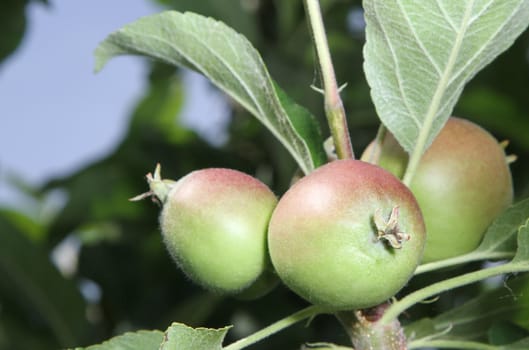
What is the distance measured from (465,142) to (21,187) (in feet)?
9.16

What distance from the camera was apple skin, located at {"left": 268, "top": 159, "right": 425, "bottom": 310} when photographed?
31.0 inches

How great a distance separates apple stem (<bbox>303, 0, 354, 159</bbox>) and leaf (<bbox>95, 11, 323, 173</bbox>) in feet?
0.18

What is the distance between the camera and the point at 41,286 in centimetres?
219

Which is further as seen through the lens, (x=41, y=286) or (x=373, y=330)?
(x=41, y=286)

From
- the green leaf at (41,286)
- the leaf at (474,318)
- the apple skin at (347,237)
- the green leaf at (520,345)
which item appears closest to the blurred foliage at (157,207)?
the green leaf at (41,286)

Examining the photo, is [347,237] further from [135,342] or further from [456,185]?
[135,342]

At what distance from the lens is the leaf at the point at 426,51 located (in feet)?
2.94

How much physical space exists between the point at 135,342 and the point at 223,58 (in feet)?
1.16

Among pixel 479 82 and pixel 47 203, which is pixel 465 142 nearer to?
pixel 479 82

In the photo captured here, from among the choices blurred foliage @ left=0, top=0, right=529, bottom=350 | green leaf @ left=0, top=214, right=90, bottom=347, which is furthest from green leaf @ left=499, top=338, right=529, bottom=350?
green leaf @ left=0, top=214, right=90, bottom=347

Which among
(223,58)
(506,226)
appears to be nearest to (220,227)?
(223,58)

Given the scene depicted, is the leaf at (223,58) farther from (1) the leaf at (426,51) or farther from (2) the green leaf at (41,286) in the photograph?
(2) the green leaf at (41,286)

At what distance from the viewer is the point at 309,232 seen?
2.60ft

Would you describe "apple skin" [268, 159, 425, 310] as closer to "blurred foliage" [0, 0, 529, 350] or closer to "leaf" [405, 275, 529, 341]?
"leaf" [405, 275, 529, 341]
